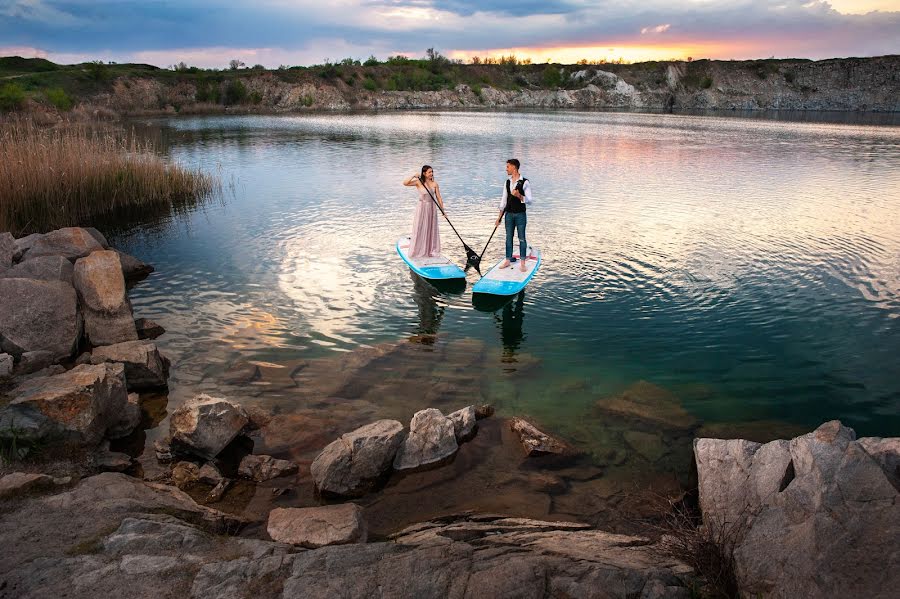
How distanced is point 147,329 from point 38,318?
75.3 inches

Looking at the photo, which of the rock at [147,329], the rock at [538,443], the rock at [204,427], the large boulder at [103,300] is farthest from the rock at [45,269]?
the rock at [538,443]

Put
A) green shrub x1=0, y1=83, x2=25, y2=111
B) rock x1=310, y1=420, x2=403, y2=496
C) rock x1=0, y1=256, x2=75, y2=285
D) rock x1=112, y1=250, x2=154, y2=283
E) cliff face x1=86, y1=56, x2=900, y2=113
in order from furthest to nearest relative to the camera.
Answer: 1. cliff face x1=86, y1=56, x2=900, y2=113
2. green shrub x1=0, y1=83, x2=25, y2=111
3. rock x1=112, y1=250, x2=154, y2=283
4. rock x1=0, y1=256, x2=75, y2=285
5. rock x1=310, y1=420, x2=403, y2=496

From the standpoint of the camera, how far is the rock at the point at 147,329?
11.2 meters

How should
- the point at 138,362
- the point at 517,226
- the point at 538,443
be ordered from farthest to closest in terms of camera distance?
1. the point at 517,226
2. the point at 138,362
3. the point at 538,443

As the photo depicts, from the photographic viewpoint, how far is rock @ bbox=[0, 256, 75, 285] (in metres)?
11.2

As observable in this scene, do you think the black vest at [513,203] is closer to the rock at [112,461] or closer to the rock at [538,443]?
the rock at [538,443]

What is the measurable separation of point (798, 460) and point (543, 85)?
469 feet

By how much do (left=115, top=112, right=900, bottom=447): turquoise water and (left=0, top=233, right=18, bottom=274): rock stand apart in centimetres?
245

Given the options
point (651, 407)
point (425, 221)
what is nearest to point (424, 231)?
point (425, 221)

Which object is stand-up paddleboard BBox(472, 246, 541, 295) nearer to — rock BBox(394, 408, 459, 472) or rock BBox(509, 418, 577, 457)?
rock BBox(509, 418, 577, 457)

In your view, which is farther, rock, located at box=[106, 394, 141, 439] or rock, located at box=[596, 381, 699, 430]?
rock, located at box=[596, 381, 699, 430]

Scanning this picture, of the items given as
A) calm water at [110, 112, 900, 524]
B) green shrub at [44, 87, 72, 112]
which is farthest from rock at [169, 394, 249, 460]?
green shrub at [44, 87, 72, 112]

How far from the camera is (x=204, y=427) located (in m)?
7.30

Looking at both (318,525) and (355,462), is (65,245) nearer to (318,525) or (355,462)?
(355,462)
